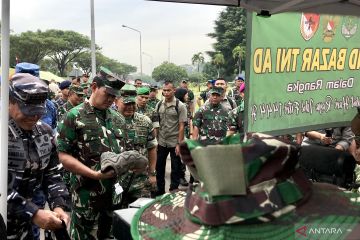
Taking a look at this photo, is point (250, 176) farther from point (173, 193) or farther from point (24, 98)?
point (24, 98)

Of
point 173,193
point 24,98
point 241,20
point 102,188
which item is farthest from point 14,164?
point 241,20

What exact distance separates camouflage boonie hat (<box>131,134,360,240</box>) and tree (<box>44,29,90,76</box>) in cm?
6341

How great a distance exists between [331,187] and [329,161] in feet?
3.59

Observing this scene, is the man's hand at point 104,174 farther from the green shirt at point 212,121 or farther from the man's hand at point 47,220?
the green shirt at point 212,121

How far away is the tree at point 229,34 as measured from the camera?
56.8 metres

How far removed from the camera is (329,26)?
3635 millimetres

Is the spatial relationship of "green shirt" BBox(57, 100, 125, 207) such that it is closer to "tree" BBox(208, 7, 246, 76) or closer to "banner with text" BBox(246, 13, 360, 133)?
"banner with text" BBox(246, 13, 360, 133)

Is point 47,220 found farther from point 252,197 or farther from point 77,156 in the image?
point 252,197

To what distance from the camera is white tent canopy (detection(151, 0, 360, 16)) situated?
3.02 meters

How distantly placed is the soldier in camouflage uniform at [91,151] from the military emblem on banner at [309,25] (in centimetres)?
168

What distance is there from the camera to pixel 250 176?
3.18 feet

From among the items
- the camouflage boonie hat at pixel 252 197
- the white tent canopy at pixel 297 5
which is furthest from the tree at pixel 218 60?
the camouflage boonie hat at pixel 252 197

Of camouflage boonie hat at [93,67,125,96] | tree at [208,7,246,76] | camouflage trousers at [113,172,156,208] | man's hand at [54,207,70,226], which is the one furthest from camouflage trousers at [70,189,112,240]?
tree at [208,7,246,76]

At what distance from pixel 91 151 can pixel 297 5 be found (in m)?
1.96
